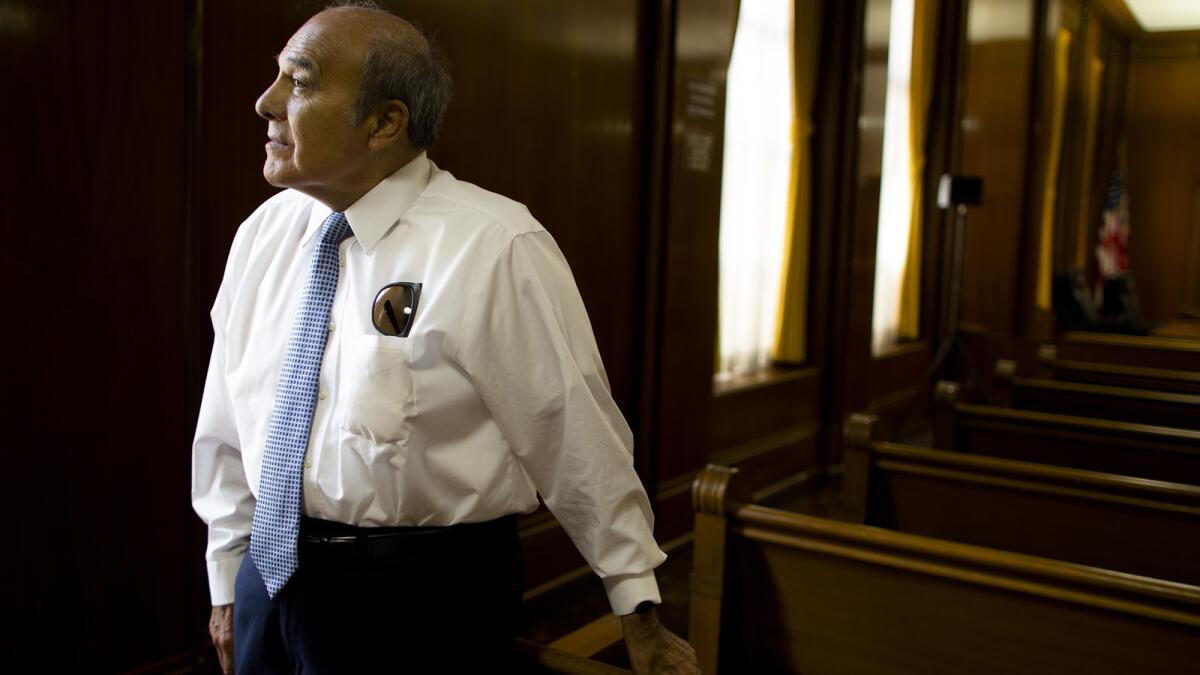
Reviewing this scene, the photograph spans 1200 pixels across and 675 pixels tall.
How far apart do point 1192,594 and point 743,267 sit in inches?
147

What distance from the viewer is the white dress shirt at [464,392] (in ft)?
4.54

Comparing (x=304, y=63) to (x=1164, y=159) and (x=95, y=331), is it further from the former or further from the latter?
(x=1164, y=159)

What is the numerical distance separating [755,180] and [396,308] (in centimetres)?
423

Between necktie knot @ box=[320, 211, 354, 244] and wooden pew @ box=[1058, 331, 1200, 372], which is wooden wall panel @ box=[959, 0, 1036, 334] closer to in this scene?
wooden pew @ box=[1058, 331, 1200, 372]

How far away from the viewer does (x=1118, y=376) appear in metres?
5.44

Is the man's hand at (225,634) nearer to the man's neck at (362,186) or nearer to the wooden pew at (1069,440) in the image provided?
the man's neck at (362,186)

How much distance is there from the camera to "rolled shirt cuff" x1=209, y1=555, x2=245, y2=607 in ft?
5.36

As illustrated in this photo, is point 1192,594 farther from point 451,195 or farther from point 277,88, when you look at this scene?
point 277,88

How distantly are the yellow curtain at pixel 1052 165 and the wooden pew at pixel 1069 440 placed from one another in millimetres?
6772

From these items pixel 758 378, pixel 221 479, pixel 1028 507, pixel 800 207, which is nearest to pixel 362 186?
pixel 221 479

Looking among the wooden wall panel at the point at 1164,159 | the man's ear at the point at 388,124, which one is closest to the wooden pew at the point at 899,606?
the man's ear at the point at 388,124

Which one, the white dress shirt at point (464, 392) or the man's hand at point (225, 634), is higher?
the white dress shirt at point (464, 392)

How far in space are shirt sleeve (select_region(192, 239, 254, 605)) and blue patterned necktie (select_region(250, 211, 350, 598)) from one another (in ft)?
0.65

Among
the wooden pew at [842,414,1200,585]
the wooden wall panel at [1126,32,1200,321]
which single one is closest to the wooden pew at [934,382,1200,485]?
the wooden pew at [842,414,1200,585]
